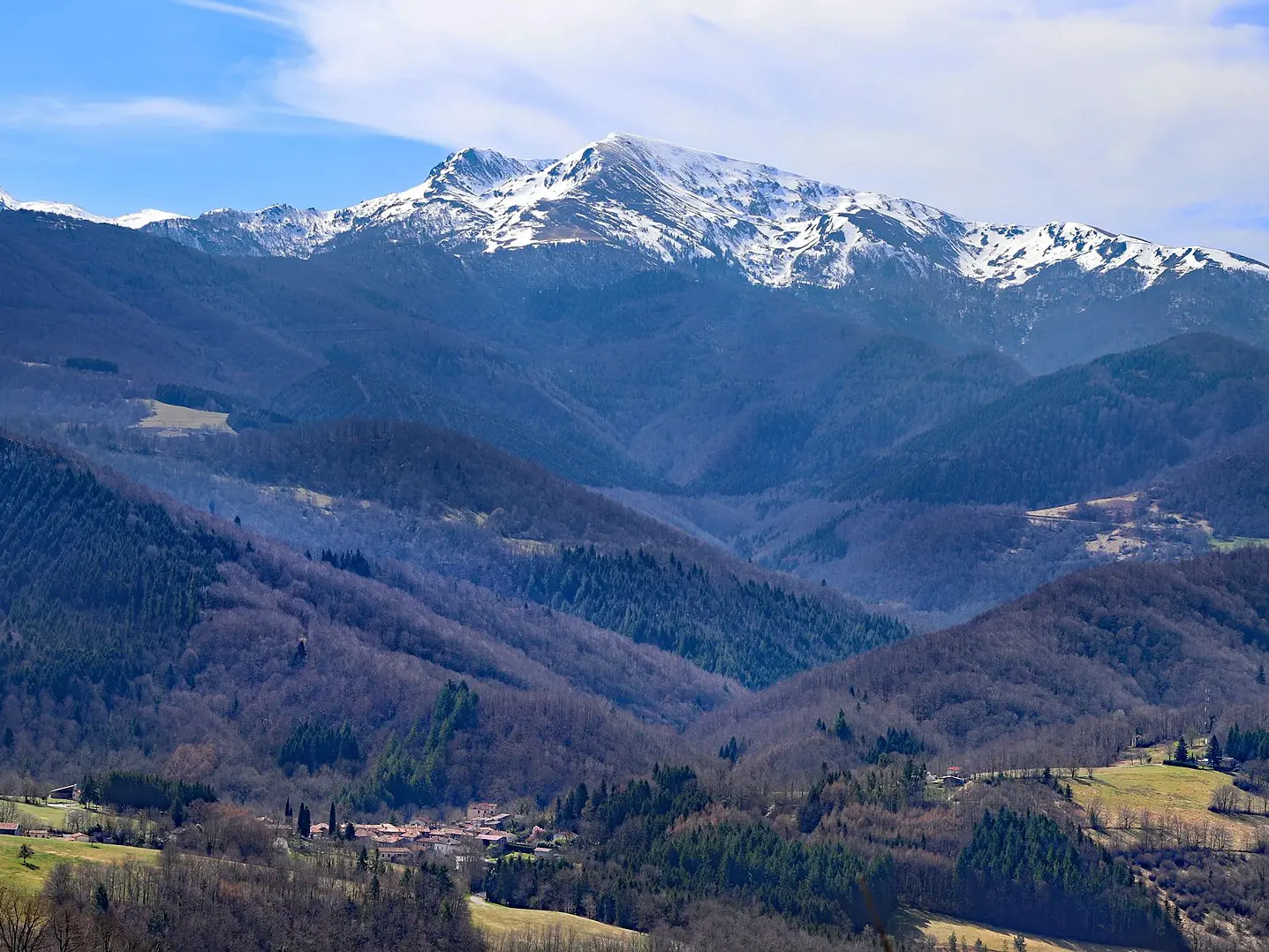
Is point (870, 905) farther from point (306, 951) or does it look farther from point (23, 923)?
point (306, 951)

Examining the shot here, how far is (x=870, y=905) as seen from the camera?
281 ft

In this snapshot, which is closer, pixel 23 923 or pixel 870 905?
pixel 870 905

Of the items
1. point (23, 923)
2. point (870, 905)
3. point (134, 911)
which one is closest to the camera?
point (870, 905)

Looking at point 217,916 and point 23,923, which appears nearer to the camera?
point 23,923

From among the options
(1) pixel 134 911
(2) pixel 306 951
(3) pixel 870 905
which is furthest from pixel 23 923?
(3) pixel 870 905

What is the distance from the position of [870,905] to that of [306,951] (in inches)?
4775

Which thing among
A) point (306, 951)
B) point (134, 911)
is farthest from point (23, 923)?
point (306, 951)

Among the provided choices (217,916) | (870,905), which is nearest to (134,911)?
(217,916)

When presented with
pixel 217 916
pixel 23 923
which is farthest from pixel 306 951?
pixel 23 923

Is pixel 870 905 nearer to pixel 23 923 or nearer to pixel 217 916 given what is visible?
pixel 23 923

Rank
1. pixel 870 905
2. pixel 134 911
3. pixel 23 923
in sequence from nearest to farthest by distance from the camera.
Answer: pixel 870 905, pixel 23 923, pixel 134 911

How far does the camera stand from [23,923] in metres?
176

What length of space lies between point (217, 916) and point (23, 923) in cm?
2469

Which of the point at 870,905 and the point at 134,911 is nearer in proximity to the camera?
the point at 870,905
